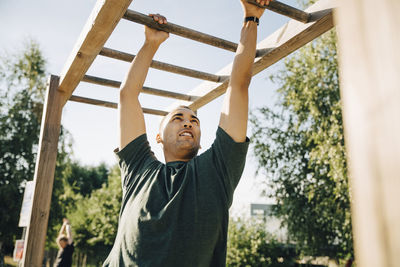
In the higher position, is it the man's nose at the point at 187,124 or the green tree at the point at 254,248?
the man's nose at the point at 187,124

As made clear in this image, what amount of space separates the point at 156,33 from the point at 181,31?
16 centimetres

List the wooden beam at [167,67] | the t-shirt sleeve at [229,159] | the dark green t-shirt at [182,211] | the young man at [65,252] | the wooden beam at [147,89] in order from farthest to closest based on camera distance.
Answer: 1. the young man at [65,252]
2. the wooden beam at [147,89]
3. the wooden beam at [167,67]
4. the t-shirt sleeve at [229,159]
5. the dark green t-shirt at [182,211]

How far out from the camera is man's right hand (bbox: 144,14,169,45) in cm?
181

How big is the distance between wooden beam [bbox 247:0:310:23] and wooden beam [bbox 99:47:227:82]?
796mm

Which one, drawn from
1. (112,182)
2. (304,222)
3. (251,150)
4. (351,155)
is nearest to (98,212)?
(112,182)

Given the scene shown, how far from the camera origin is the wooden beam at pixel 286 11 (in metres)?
1.67

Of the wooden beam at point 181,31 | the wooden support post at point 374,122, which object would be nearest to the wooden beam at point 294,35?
the wooden beam at point 181,31

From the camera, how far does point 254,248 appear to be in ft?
33.4

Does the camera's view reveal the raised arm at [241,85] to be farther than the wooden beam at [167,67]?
No

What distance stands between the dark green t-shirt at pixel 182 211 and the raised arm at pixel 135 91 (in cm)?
22

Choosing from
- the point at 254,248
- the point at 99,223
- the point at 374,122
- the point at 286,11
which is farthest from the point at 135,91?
the point at 99,223

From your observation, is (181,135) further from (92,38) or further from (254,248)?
(254,248)

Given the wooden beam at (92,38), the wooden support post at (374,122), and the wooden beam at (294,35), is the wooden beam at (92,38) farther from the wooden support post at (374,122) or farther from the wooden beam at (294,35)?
the wooden support post at (374,122)

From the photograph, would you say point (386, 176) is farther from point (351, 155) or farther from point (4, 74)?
point (4, 74)
